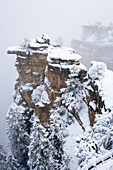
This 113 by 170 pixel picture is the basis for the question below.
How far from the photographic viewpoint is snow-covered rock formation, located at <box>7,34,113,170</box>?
18719mm

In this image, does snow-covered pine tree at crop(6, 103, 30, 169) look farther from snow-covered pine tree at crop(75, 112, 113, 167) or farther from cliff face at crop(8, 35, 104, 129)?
snow-covered pine tree at crop(75, 112, 113, 167)

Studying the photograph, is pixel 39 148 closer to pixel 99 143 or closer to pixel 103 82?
pixel 99 143

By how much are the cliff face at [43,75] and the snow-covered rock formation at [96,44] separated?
49.3m

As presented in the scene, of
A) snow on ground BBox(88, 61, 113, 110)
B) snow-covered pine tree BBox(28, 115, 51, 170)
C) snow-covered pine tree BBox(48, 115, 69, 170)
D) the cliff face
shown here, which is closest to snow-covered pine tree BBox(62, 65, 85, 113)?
the cliff face

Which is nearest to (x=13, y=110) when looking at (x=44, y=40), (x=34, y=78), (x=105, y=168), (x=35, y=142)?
(x=35, y=142)

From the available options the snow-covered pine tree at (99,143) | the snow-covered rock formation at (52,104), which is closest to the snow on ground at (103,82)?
the snow-covered rock formation at (52,104)

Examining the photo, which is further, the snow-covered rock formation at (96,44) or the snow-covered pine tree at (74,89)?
the snow-covered rock formation at (96,44)

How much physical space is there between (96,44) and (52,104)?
61.3 metres

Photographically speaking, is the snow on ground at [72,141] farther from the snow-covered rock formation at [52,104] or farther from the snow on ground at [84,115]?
the snow on ground at [84,115]

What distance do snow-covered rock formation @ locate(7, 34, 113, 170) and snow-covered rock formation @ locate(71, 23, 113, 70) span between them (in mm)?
50338

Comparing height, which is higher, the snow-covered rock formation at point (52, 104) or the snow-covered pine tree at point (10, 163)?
the snow-covered rock formation at point (52, 104)

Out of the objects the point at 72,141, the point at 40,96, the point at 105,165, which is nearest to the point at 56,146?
the point at 72,141

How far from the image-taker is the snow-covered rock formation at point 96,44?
255 feet

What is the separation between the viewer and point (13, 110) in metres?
26.1
